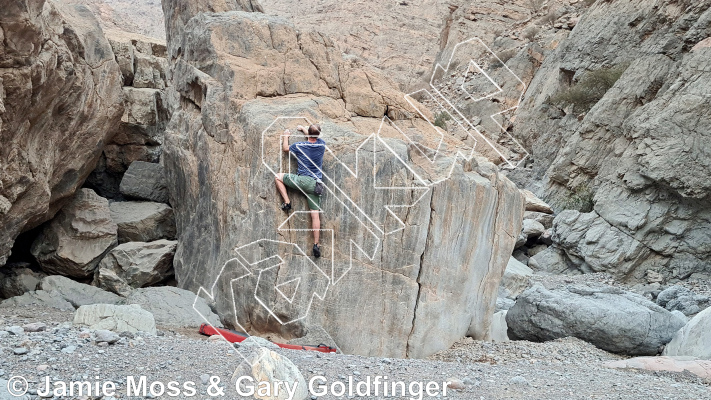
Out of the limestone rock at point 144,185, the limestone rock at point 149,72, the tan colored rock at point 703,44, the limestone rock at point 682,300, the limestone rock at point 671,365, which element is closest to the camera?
the limestone rock at point 671,365

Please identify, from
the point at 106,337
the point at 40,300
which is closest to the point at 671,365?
the point at 106,337

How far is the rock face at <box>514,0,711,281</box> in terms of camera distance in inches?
547

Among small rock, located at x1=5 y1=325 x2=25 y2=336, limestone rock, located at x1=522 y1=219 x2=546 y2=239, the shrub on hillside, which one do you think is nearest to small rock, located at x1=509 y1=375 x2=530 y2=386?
small rock, located at x1=5 y1=325 x2=25 y2=336

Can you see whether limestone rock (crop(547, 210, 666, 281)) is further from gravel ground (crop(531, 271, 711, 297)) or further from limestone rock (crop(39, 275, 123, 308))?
limestone rock (crop(39, 275, 123, 308))

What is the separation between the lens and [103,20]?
29.2 meters

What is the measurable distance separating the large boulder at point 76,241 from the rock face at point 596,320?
6607 mm

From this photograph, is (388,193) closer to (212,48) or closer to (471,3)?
(212,48)

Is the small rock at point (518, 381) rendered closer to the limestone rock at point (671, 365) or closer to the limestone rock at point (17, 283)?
the limestone rock at point (671, 365)

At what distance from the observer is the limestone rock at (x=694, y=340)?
313 inches

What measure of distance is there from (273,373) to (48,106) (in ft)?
20.2

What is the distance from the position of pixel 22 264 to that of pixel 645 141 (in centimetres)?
1312

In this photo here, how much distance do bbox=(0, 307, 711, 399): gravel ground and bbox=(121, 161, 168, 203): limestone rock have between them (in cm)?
470

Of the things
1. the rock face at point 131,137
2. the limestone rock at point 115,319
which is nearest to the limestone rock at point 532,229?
the rock face at point 131,137

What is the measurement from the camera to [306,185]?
7551 mm
